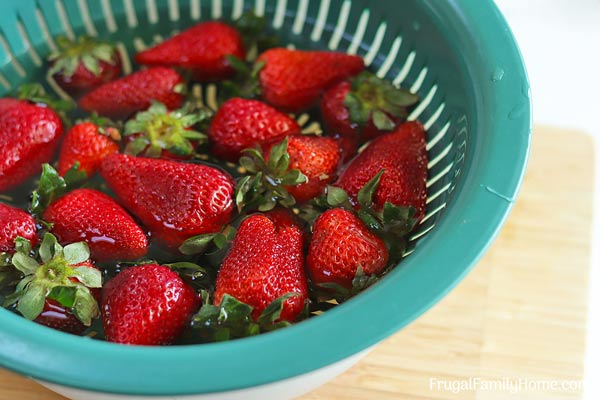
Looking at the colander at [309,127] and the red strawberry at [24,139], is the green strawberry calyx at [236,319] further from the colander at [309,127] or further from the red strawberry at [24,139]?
the red strawberry at [24,139]

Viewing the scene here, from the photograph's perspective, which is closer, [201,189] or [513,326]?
[201,189]

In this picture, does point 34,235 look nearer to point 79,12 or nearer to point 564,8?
point 79,12

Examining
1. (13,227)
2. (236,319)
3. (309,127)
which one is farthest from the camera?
(309,127)

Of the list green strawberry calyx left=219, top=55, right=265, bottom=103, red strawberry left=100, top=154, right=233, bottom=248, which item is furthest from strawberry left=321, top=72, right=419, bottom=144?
red strawberry left=100, top=154, right=233, bottom=248

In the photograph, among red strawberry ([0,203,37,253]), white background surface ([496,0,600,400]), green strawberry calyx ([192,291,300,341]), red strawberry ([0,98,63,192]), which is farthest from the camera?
white background surface ([496,0,600,400])

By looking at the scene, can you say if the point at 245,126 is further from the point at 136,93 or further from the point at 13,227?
the point at 13,227

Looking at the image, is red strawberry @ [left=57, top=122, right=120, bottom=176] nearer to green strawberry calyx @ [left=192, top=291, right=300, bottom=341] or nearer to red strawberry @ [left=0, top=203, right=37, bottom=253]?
red strawberry @ [left=0, top=203, right=37, bottom=253]

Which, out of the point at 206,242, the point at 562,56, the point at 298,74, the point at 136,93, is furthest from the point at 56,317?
the point at 562,56
